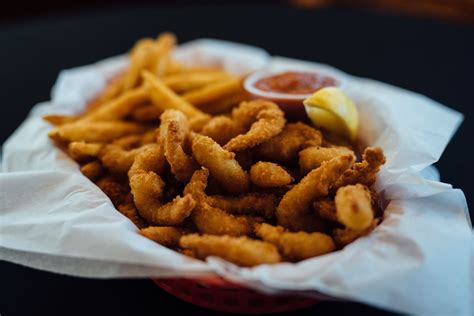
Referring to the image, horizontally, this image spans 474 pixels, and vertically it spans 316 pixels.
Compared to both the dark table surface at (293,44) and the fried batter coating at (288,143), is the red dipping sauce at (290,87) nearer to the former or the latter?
the fried batter coating at (288,143)

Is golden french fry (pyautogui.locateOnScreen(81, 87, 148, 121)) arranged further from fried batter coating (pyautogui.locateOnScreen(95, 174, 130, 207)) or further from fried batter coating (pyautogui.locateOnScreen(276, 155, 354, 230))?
fried batter coating (pyautogui.locateOnScreen(276, 155, 354, 230))

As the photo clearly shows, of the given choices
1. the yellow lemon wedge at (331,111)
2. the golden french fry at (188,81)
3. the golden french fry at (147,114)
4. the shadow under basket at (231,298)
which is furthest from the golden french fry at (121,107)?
the shadow under basket at (231,298)

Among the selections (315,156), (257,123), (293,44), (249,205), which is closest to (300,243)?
(249,205)

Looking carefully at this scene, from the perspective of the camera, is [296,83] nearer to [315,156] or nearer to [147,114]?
[315,156]

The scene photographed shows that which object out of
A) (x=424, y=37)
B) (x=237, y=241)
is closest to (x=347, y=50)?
(x=424, y=37)

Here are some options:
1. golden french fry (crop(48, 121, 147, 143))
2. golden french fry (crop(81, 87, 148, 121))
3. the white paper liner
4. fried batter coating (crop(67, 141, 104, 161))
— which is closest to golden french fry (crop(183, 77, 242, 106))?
golden french fry (crop(81, 87, 148, 121))

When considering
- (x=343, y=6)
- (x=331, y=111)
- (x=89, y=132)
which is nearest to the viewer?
(x=331, y=111)
